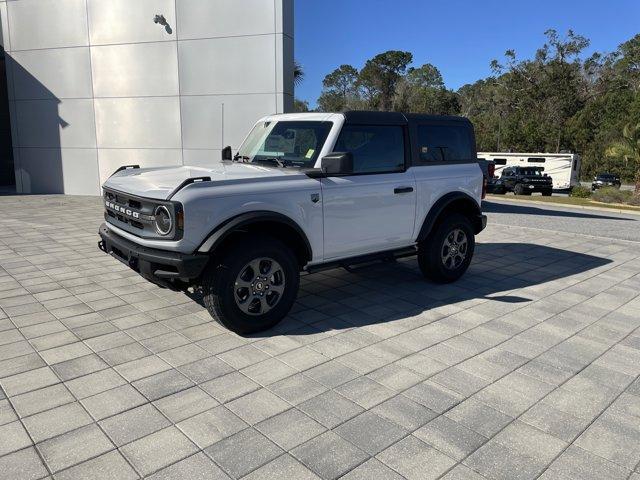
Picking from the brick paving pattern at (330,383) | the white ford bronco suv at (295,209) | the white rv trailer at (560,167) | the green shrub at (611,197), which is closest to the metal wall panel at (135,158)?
the brick paving pattern at (330,383)

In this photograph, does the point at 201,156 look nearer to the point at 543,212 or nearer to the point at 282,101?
the point at 282,101

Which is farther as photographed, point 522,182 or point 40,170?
point 522,182

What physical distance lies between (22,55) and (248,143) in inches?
527

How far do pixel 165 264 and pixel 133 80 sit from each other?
1227 centimetres

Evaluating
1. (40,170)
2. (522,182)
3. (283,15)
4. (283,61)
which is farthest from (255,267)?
(522,182)

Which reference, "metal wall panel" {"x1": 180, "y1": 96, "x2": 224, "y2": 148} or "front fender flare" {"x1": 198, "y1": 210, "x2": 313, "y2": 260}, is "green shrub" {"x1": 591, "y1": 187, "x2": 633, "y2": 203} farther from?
"front fender flare" {"x1": 198, "y1": 210, "x2": 313, "y2": 260}

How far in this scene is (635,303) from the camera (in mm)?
5578

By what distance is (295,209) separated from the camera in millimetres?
4523

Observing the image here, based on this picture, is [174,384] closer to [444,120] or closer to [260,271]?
[260,271]

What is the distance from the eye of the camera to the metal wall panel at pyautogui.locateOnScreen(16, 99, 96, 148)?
15078 mm

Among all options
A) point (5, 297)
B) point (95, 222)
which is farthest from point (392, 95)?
point (5, 297)

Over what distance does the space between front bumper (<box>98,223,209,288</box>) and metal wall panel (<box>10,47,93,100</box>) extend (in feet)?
41.9

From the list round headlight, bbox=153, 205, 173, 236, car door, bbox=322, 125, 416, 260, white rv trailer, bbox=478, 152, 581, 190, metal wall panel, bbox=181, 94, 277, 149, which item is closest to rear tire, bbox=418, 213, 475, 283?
car door, bbox=322, 125, 416, 260

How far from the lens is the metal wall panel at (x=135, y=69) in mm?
13977
